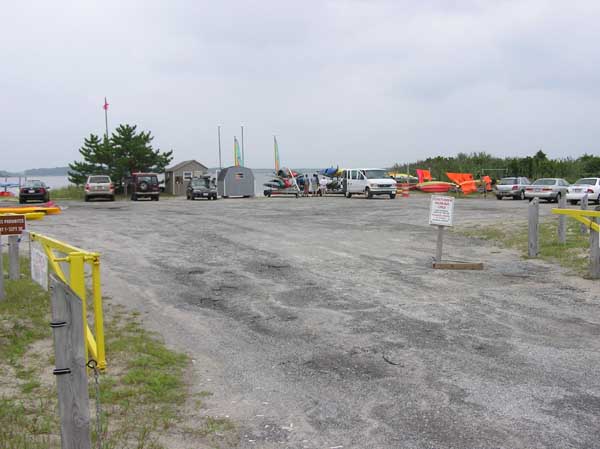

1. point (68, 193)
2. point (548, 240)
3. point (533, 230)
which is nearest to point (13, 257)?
point (533, 230)

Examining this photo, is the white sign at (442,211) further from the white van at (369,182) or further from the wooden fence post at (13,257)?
the white van at (369,182)

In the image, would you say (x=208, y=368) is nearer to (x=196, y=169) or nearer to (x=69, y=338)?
(x=69, y=338)

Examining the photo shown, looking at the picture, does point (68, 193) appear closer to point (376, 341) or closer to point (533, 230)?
point (533, 230)

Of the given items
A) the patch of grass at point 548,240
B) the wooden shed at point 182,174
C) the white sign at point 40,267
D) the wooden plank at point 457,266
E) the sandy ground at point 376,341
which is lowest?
the sandy ground at point 376,341

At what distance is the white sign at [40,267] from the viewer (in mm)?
4867

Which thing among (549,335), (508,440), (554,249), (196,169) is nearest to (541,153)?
(196,169)

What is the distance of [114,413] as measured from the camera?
15.1ft

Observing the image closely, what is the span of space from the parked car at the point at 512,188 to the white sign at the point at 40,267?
119ft

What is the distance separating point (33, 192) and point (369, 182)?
73.1ft

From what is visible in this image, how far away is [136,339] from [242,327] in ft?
4.25

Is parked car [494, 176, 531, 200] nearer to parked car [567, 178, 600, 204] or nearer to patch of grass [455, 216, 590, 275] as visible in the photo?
parked car [567, 178, 600, 204]

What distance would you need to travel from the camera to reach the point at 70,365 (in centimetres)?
329

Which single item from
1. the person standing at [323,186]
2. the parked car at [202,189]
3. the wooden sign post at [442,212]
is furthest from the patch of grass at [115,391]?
the person standing at [323,186]

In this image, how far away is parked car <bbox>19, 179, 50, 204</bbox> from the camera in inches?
1517
